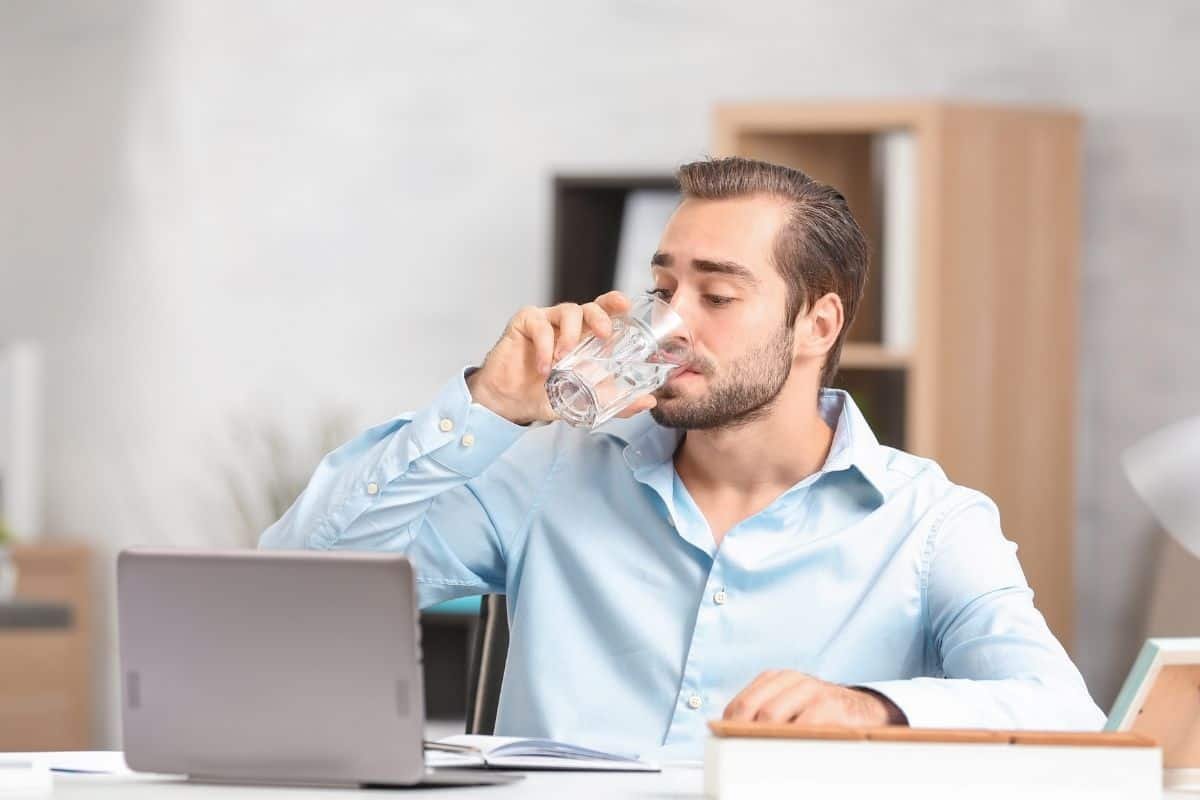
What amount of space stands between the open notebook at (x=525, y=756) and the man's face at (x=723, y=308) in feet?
1.45

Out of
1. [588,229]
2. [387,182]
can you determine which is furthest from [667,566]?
[387,182]

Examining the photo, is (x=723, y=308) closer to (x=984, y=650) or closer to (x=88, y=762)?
(x=984, y=650)

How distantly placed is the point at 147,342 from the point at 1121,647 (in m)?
2.41

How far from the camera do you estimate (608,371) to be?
1.81 m

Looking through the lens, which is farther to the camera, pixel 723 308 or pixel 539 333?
pixel 723 308

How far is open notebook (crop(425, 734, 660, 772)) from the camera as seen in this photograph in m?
1.51

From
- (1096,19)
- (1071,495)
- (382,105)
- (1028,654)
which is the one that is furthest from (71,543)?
(1028,654)

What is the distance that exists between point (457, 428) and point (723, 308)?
337mm

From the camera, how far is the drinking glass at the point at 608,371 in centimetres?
179

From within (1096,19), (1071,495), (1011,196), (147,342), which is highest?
(1096,19)

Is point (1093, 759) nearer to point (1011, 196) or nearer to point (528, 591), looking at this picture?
point (528, 591)

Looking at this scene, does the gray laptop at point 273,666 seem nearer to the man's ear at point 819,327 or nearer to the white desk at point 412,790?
the white desk at point 412,790

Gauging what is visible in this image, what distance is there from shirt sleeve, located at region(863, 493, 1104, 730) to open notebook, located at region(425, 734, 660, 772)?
233mm

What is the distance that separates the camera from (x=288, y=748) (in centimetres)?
132
